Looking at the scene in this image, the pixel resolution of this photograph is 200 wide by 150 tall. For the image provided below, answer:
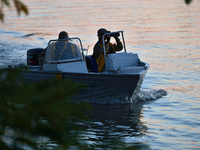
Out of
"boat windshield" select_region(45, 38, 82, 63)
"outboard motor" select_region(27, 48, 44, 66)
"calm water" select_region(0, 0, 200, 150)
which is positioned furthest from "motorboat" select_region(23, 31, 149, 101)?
"outboard motor" select_region(27, 48, 44, 66)

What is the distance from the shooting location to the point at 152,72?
42.7ft

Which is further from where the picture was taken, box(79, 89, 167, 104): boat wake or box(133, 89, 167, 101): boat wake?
box(133, 89, 167, 101): boat wake

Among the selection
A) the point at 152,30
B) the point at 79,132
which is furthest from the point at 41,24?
the point at 79,132

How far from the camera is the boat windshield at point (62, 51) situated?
8828 millimetres

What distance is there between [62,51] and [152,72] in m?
5.09

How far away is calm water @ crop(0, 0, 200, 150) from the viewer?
23.0ft

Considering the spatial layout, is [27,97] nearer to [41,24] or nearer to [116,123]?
[116,123]

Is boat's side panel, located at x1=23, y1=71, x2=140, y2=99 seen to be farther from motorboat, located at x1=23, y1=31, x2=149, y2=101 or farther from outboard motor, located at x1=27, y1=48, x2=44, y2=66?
outboard motor, located at x1=27, y1=48, x2=44, y2=66

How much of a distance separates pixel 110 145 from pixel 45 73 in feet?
22.6

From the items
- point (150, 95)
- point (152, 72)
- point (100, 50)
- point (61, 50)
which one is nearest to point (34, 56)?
point (61, 50)

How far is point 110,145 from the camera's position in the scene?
1.81 m

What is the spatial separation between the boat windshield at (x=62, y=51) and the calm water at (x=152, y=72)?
4.77 feet

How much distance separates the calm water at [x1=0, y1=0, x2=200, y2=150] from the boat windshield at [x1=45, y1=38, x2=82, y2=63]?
146 cm

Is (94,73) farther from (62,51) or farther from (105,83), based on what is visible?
(62,51)
